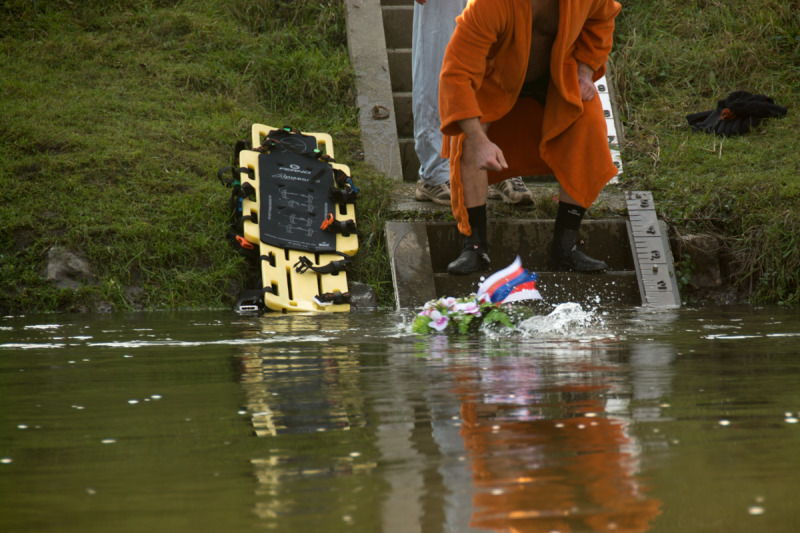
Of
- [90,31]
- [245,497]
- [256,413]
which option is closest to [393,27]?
[90,31]

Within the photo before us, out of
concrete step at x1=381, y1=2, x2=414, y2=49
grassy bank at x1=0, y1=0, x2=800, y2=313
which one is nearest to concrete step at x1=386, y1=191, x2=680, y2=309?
grassy bank at x1=0, y1=0, x2=800, y2=313

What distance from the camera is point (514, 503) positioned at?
120 cm

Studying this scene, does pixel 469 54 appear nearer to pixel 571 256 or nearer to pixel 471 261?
pixel 471 261

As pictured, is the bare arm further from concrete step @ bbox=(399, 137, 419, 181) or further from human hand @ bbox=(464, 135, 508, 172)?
concrete step @ bbox=(399, 137, 419, 181)

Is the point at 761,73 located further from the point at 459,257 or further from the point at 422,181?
the point at 459,257

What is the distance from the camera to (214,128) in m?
6.59

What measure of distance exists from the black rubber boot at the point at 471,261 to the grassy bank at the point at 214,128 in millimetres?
538

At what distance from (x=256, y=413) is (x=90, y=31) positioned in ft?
24.4

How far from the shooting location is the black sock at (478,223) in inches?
189

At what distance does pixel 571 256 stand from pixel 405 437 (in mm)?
3492

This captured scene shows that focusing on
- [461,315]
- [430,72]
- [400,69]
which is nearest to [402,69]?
[400,69]

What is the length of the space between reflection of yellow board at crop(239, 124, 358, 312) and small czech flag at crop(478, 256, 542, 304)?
148 cm

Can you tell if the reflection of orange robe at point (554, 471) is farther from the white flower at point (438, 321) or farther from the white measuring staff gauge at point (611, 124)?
the white measuring staff gauge at point (611, 124)

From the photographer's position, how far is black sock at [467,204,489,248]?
4.79 meters
